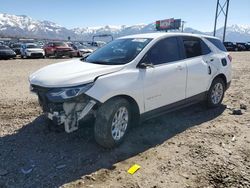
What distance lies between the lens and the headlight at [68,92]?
4.07m

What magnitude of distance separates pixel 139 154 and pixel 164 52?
80.3 inches

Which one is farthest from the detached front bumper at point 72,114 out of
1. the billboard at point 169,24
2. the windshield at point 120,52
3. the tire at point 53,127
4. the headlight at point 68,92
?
the billboard at point 169,24

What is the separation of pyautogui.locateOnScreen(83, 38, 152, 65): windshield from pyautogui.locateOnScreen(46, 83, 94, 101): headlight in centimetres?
93

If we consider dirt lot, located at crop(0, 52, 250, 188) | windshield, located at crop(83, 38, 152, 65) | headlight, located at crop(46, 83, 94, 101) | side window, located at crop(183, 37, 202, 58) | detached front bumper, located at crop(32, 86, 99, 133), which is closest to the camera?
dirt lot, located at crop(0, 52, 250, 188)

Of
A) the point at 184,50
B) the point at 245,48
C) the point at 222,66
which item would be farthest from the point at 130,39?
the point at 245,48

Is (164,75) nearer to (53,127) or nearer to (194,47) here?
(194,47)

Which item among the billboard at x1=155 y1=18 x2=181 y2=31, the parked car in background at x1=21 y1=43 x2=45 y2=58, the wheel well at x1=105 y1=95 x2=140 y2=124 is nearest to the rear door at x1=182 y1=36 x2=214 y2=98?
the wheel well at x1=105 y1=95 x2=140 y2=124

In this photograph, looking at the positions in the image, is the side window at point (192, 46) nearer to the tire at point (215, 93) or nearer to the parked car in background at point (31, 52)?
the tire at point (215, 93)

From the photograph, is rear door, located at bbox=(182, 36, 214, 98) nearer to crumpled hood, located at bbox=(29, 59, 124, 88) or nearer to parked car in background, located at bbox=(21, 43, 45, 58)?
crumpled hood, located at bbox=(29, 59, 124, 88)

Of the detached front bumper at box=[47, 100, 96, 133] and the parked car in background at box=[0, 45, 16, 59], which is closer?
the detached front bumper at box=[47, 100, 96, 133]

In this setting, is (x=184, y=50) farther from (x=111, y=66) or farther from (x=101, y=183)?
(x=101, y=183)

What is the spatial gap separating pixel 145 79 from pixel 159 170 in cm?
155

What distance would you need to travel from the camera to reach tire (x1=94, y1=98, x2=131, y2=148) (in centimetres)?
427

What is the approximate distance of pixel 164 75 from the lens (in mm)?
5094
